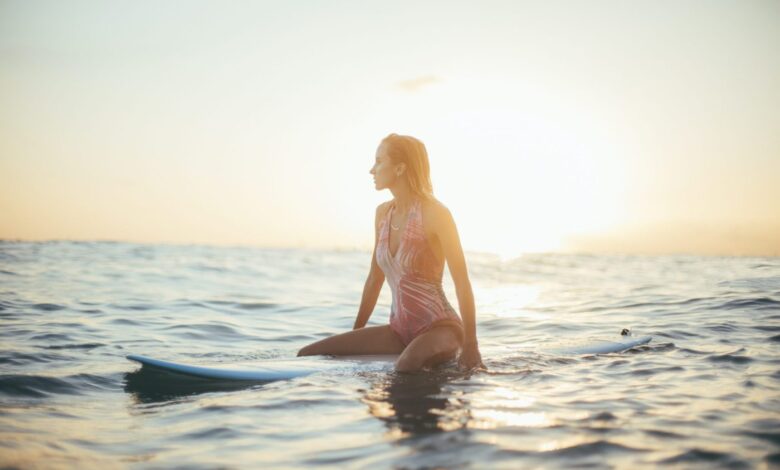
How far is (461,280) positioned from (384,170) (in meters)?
1.15

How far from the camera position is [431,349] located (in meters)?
5.31

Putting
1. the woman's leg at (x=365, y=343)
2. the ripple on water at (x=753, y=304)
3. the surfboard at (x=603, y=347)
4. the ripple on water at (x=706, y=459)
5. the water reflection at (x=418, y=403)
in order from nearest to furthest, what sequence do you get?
the ripple on water at (x=706, y=459)
the water reflection at (x=418, y=403)
the woman's leg at (x=365, y=343)
the surfboard at (x=603, y=347)
the ripple on water at (x=753, y=304)

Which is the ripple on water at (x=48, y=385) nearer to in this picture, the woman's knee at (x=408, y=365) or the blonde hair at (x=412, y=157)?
the woman's knee at (x=408, y=365)

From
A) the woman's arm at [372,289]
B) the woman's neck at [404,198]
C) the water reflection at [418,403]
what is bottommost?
the water reflection at [418,403]

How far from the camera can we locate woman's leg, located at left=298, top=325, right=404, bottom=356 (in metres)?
5.90

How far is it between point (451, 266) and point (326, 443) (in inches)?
79.2

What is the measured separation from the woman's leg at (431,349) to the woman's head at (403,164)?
1.15 m

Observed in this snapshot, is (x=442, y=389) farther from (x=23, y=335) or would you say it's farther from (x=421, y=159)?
(x=23, y=335)

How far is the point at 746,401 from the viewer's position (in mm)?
4492

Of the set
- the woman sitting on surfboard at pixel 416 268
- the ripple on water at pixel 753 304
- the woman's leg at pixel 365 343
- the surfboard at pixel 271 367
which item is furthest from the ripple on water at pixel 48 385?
the ripple on water at pixel 753 304

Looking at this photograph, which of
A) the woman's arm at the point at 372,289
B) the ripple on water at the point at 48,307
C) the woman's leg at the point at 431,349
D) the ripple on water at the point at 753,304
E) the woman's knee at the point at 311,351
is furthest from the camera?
the ripple on water at the point at 48,307

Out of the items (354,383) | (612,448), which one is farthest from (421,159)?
(612,448)

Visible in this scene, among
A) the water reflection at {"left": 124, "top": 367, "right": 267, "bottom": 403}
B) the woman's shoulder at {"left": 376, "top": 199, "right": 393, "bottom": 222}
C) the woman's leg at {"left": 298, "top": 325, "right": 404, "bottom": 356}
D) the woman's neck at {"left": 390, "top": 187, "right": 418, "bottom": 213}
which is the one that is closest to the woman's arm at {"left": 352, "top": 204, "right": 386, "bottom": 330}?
the woman's shoulder at {"left": 376, "top": 199, "right": 393, "bottom": 222}

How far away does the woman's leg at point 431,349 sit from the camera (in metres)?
5.25
